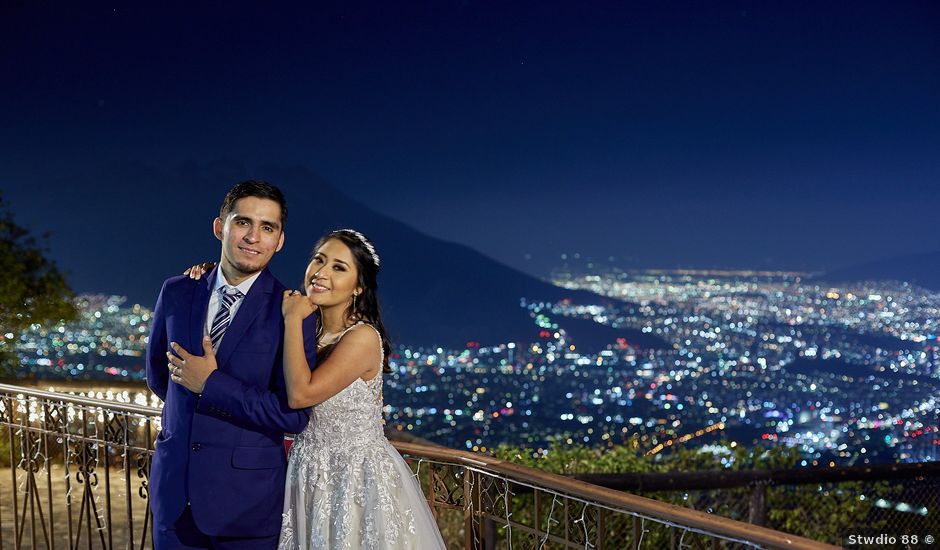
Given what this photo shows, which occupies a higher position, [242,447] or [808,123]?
[808,123]

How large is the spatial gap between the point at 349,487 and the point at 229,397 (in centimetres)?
60

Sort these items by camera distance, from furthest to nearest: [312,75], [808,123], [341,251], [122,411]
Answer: [312,75] → [808,123] → [122,411] → [341,251]

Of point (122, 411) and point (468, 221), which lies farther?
point (468, 221)

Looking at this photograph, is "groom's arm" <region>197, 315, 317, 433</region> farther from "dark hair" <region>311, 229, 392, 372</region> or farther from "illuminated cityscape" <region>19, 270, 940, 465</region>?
"illuminated cityscape" <region>19, 270, 940, 465</region>

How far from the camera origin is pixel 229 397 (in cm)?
251

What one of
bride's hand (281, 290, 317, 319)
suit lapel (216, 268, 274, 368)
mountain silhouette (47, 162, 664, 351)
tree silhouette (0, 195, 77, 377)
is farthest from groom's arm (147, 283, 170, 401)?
mountain silhouette (47, 162, 664, 351)

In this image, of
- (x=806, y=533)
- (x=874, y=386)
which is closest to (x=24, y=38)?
(x=874, y=386)

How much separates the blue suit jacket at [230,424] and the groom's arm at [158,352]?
60 mm

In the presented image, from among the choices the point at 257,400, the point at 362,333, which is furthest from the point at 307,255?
the point at 257,400

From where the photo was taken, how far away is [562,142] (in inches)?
3152

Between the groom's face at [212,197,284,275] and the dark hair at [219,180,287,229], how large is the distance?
0.01 meters

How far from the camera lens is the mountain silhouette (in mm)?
53969

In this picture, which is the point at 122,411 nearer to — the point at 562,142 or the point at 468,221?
the point at 562,142

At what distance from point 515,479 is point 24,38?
41656 mm
